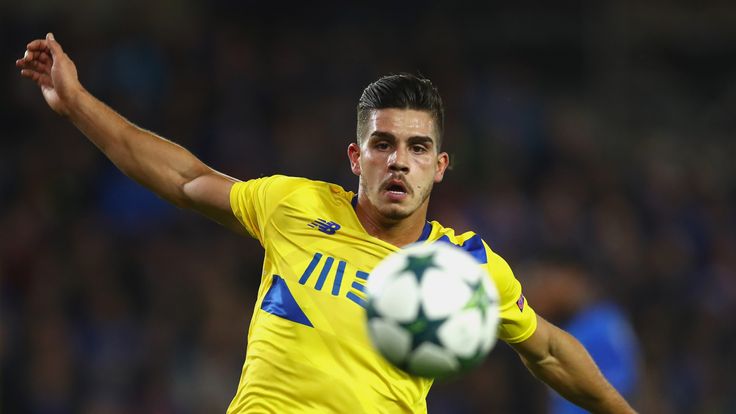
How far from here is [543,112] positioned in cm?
1093

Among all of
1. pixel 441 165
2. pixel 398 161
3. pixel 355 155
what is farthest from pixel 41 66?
pixel 441 165

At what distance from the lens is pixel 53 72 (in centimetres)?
448

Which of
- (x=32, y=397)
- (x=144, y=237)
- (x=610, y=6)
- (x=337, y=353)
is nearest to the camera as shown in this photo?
(x=337, y=353)

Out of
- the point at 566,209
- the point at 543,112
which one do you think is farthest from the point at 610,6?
the point at 566,209

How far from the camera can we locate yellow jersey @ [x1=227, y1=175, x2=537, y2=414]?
4.07 metres

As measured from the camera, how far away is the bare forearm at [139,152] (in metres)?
4.37

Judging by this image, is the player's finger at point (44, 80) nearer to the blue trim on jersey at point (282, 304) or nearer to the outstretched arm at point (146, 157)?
the outstretched arm at point (146, 157)

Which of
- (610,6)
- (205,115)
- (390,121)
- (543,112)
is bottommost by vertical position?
(390,121)

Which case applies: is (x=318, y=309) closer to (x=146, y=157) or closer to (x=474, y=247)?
(x=474, y=247)

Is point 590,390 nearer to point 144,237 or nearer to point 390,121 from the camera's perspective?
point 390,121

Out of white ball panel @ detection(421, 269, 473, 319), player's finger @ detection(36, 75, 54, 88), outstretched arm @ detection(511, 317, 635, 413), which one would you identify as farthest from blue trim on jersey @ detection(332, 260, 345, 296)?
player's finger @ detection(36, 75, 54, 88)

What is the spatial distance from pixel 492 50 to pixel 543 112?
2.67 feet

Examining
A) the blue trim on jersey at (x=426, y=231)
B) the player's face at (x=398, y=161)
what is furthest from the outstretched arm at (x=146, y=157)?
the blue trim on jersey at (x=426, y=231)

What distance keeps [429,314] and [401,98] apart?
106 cm
